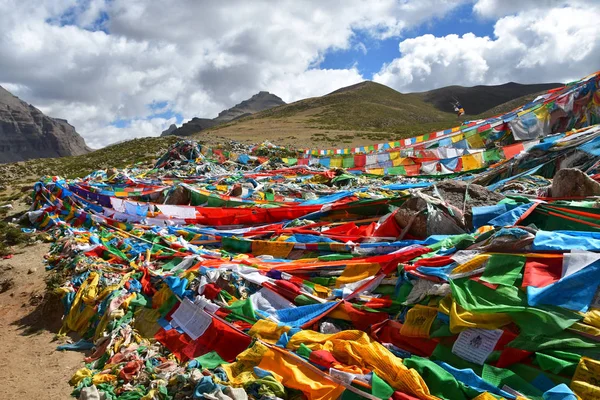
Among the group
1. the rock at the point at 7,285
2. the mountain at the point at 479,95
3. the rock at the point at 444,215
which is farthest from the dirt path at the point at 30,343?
the mountain at the point at 479,95

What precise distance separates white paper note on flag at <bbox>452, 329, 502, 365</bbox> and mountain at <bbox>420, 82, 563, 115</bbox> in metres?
115

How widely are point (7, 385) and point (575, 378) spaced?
20.0ft

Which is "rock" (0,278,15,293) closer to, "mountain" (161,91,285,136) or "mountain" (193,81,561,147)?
"mountain" (193,81,561,147)

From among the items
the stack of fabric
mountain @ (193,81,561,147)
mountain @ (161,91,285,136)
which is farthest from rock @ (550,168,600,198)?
mountain @ (161,91,285,136)

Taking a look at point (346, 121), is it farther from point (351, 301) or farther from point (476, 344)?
point (476, 344)

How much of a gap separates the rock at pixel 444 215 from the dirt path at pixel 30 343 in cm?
517

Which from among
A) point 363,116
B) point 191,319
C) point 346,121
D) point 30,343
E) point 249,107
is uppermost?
point 249,107

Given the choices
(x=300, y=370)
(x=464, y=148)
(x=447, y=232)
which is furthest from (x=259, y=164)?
(x=300, y=370)

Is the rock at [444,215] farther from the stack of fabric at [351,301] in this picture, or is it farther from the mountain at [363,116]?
the mountain at [363,116]

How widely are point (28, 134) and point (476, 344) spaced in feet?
475

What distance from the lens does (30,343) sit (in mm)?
6203

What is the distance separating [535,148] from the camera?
1073 cm

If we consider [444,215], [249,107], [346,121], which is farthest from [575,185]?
[249,107]

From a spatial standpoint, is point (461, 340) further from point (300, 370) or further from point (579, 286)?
point (300, 370)
